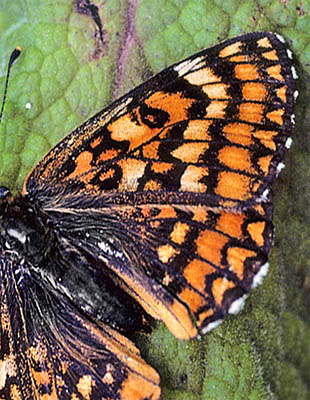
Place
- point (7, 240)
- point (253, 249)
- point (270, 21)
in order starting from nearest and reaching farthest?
point (253, 249)
point (7, 240)
point (270, 21)

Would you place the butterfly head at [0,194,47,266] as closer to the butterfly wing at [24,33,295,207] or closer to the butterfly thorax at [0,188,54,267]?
the butterfly thorax at [0,188,54,267]

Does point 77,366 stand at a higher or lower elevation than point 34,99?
lower

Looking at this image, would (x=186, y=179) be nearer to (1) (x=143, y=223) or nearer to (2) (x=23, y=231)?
(1) (x=143, y=223)

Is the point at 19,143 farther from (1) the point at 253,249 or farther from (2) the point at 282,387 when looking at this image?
(2) the point at 282,387

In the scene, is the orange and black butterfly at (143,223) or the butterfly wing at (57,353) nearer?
the orange and black butterfly at (143,223)

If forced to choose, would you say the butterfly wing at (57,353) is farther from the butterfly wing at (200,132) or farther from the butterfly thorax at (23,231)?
the butterfly wing at (200,132)

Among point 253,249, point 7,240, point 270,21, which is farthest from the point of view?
point 270,21

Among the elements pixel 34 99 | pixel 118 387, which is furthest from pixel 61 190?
pixel 118 387

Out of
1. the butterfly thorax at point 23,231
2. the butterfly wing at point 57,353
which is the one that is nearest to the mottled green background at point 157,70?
the butterfly wing at point 57,353
